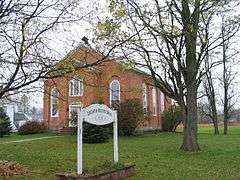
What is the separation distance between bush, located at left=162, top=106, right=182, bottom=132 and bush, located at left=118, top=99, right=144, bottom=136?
1175 centimetres

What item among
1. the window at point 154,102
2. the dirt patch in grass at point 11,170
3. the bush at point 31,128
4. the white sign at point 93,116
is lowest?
the dirt patch in grass at point 11,170

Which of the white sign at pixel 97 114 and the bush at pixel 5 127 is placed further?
the bush at pixel 5 127

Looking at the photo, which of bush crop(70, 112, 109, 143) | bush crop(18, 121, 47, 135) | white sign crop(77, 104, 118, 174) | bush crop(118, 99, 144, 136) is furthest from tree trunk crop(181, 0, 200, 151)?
bush crop(18, 121, 47, 135)

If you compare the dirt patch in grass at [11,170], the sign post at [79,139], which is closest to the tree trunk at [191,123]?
the dirt patch in grass at [11,170]

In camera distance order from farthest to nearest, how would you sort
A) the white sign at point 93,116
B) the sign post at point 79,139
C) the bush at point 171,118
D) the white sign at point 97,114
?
1. the bush at point 171,118
2. the white sign at point 97,114
3. the white sign at point 93,116
4. the sign post at point 79,139

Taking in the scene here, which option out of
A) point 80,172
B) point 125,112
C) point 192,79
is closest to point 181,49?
point 192,79

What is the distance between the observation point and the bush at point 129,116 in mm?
33969

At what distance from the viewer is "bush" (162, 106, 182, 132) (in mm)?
46125

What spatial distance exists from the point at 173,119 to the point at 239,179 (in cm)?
3426

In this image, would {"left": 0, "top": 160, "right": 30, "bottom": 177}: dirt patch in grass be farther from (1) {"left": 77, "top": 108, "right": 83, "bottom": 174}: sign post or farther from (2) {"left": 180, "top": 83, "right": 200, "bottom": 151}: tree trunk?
(2) {"left": 180, "top": 83, "right": 200, "bottom": 151}: tree trunk

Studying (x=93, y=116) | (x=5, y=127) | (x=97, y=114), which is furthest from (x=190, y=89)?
(x=5, y=127)

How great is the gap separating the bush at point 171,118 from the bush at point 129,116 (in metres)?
11.8

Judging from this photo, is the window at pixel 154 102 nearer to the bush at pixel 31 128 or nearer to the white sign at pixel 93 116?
the bush at pixel 31 128

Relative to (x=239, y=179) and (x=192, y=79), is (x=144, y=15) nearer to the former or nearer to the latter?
(x=192, y=79)
